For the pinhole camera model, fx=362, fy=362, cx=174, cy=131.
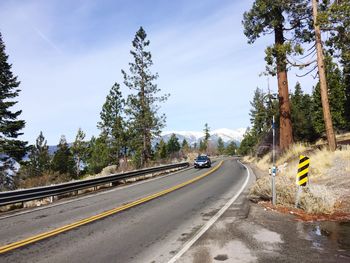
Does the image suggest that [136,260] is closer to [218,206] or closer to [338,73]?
[218,206]

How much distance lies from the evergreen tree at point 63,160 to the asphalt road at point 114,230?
70.6 meters

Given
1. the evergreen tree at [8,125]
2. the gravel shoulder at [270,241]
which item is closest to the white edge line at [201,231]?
the gravel shoulder at [270,241]

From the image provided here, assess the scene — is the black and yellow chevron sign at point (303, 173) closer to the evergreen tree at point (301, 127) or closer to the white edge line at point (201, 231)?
the white edge line at point (201, 231)

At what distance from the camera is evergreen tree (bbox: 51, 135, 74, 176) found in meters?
82.5

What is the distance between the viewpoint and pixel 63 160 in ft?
279

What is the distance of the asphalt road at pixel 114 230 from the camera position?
6.93m

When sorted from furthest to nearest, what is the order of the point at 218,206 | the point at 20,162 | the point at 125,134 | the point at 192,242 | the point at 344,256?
the point at 125,134
the point at 20,162
the point at 218,206
the point at 192,242
the point at 344,256

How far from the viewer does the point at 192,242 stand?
774cm

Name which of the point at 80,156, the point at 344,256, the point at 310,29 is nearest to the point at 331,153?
the point at 310,29

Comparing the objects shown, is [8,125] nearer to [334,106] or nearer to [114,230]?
[114,230]

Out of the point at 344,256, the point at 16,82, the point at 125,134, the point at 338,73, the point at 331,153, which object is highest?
the point at 338,73

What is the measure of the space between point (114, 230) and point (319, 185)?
21.3 feet

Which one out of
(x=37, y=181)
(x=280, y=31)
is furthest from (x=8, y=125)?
(x=280, y=31)

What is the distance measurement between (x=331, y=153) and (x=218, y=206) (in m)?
10.3
